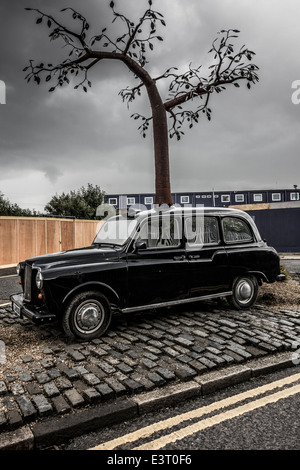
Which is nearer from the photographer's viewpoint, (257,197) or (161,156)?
(161,156)

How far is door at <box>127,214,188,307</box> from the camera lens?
4984mm

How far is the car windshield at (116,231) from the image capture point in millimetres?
5227

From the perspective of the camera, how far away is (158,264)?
5180 mm

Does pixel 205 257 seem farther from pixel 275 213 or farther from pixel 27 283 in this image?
pixel 275 213

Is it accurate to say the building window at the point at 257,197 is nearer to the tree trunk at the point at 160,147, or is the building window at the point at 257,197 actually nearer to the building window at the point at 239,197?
the building window at the point at 239,197

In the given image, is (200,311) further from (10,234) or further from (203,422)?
(10,234)

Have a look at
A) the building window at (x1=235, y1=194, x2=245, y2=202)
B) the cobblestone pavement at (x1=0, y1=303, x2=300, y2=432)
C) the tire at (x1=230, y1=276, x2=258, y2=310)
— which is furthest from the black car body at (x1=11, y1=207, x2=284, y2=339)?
the building window at (x1=235, y1=194, x2=245, y2=202)

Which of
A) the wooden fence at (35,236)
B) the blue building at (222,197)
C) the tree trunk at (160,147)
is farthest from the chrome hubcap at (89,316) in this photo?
the blue building at (222,197)

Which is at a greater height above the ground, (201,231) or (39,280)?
(201,231)

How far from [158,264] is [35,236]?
1251cm

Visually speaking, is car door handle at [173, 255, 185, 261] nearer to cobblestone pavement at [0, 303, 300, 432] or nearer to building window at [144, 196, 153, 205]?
cobblestone pavement at [0, 303, 300, 432]

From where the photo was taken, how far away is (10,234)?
15000mm

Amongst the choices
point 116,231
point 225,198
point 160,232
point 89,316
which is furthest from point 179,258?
point 225,198

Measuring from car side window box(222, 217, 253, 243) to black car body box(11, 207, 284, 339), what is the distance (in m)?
0.02
